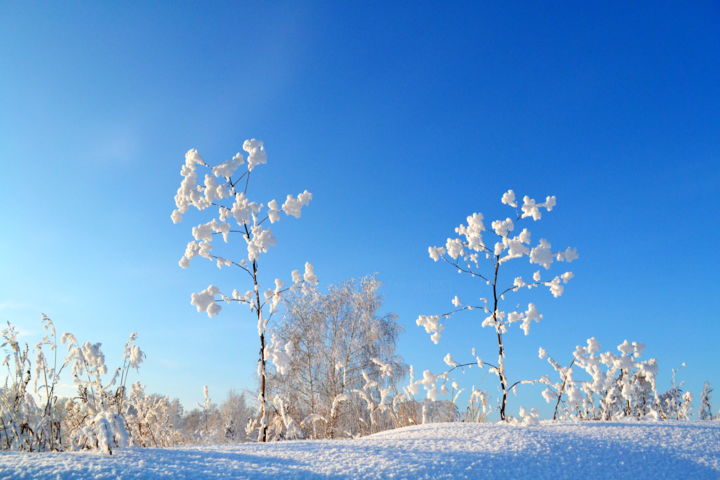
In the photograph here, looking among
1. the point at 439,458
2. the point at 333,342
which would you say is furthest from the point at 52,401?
the point at 333,342

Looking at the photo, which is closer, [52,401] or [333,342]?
[52,401]

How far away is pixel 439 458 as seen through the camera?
2.02 m

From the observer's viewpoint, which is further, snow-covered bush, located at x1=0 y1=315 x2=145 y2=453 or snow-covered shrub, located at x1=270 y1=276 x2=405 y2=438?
snow-covered shrub, located at x1=270 y1=276 x2=405 y2=438

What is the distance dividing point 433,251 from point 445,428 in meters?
2.14

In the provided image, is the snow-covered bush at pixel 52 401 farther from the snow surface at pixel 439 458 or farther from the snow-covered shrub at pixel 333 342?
the snow-covered shrub at pixel 333 342

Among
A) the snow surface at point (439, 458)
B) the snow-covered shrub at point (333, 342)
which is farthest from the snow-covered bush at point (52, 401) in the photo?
the snow-covered shrub at point (333, 342)

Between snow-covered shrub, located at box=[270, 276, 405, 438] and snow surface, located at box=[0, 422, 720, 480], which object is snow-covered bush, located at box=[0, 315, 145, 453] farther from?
snow-covered shrub, located at box=[270, 276, 405, 438]

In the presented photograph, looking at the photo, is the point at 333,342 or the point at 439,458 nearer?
the point at 439,458

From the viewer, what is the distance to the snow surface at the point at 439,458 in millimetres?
1764

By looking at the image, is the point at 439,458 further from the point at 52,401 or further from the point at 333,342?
the point at 333,342

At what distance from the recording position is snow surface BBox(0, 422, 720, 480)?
176cm

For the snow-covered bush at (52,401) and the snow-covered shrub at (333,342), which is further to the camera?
the snow-covered shrub at (333,342)

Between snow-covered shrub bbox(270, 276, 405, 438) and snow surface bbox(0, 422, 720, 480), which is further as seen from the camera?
snow-covered shrub bbox(270, 276, 405, 438)

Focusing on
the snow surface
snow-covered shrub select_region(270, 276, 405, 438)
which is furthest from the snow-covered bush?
snow-covered shrub select_region(270, 276, 405, 438)
